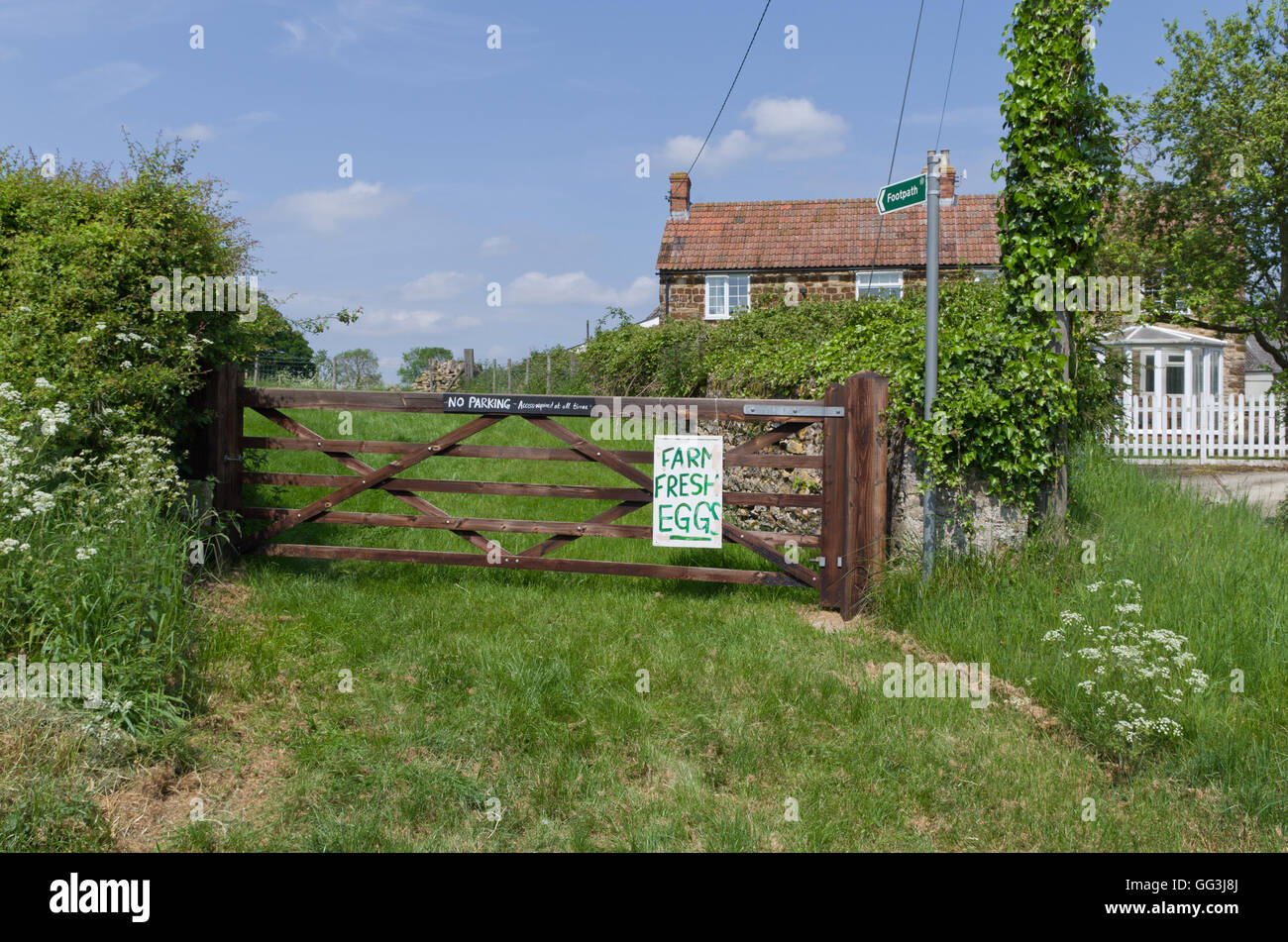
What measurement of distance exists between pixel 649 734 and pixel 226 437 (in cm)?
464

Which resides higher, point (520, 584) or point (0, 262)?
point (0, 262)

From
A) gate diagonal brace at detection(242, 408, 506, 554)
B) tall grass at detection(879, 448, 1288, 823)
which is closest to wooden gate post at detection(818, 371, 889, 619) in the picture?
tall grass at detection(879, 448, 1288, 823)

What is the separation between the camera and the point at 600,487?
21.8 ft

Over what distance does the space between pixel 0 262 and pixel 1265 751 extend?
8.82m

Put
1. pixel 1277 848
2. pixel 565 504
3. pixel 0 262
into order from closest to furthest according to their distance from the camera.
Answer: pixel 1277 848
pixel 0 262
pixel 565 504

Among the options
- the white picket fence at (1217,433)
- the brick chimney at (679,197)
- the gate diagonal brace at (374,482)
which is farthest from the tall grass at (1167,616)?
the brick chimney at (679,197)

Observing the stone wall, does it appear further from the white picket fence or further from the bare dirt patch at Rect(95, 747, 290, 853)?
the white picket fence

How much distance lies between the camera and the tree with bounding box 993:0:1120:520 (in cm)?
680

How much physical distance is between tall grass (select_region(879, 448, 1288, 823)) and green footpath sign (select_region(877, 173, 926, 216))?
264 centimetres

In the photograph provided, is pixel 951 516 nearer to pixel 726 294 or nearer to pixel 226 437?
pixel 226 437

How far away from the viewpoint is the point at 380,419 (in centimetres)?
1480
